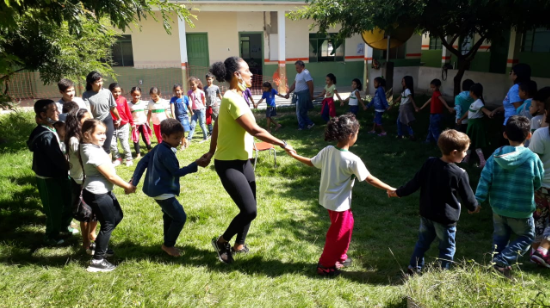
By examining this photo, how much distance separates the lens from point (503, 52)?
1514cm

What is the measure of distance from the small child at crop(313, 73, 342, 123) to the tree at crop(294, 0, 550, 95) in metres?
1.24

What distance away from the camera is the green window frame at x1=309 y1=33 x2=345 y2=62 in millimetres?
20062

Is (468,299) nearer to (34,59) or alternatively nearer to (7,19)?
(7,19)

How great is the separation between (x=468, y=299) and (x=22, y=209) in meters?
5.22

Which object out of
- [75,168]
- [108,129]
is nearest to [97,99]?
[108,129]

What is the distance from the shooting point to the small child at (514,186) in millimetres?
3578

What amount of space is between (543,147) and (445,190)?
4.37 ft

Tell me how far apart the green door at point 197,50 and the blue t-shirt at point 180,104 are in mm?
10281

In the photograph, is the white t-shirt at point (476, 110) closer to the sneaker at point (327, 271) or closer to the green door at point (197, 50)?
the sneaker at point (327, 271)

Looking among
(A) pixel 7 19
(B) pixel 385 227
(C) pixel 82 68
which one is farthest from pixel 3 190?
(B) pixel 385 227

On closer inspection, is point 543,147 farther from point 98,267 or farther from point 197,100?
point 197,100

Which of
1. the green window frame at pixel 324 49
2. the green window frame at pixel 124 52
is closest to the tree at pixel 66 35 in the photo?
the green window frame at pixel 124 52

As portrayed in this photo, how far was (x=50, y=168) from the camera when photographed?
4.22m

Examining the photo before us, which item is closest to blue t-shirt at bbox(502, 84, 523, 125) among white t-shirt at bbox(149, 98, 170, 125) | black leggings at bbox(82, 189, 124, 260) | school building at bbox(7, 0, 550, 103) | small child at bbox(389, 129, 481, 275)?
small child at bbox(389, 129, 481, 275)
